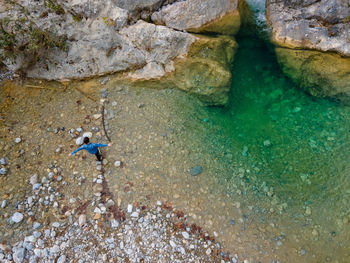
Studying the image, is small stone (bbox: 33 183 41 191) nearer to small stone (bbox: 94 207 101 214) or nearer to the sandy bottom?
the sandy bottom

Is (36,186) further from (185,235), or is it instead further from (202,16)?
(202,16)

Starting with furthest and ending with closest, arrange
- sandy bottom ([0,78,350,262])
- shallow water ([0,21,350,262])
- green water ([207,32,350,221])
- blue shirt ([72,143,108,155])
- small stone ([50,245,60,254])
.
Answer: green water ([207,32,350,221]) < shallow water ([0,21,350,262]) < sandy bottom ([0,78,350,262]) < blue shirt ([72,143,108,155]) < small stone ([50,245,60,254])

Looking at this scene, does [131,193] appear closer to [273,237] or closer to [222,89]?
[273,237]

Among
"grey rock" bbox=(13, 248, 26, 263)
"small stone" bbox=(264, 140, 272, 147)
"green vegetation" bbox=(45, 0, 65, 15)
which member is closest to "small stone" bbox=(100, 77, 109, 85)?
"green vegetation" bbox=(45, 0, 65, 15)

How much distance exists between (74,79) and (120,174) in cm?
311

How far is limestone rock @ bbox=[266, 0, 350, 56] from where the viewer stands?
6.86 meters

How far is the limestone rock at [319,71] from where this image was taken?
276 inches

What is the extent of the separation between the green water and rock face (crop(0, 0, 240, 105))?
0.95 m

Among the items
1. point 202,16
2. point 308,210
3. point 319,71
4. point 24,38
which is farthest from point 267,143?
point 24,38

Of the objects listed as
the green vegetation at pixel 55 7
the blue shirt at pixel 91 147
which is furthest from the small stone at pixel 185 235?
the green vegetation at pixel 55 7

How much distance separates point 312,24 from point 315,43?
601mm

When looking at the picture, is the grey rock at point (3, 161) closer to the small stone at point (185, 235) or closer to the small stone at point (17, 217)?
the small stone at point (17, 217)

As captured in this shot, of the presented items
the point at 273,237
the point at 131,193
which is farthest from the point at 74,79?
the point at 273,237

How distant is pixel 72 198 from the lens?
17.0 ft
